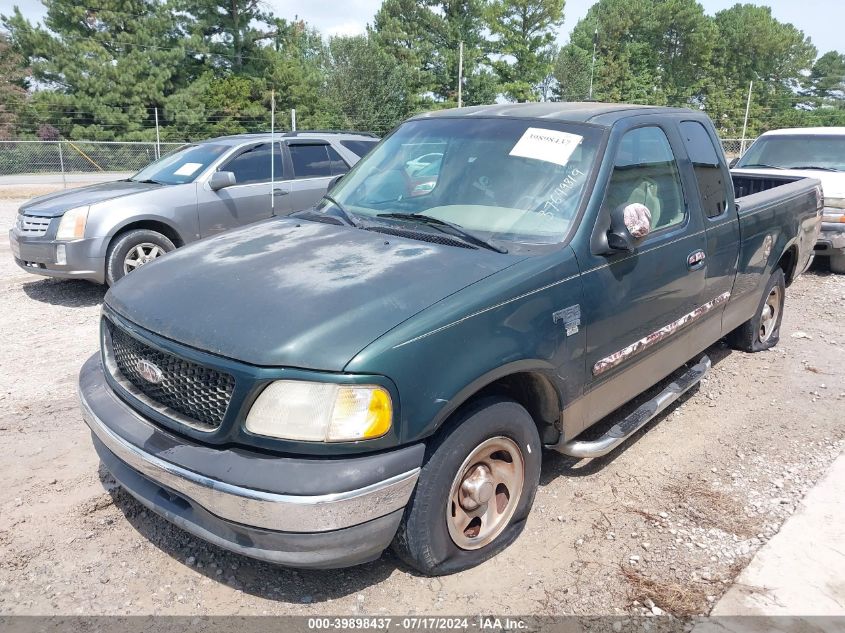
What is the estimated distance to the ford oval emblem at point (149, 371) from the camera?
8.51 ft

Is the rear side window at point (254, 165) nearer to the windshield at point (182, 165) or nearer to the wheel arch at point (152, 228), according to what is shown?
the windshield at point (182, 165)

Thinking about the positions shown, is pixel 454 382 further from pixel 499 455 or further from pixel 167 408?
pixel 167 408

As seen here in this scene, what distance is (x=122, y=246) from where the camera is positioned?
6.83 metres

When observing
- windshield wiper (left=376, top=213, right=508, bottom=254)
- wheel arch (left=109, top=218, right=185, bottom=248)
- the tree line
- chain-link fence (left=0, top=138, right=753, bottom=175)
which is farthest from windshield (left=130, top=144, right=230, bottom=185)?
the tree line

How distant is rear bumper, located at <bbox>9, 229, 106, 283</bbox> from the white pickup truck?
752 centimetres

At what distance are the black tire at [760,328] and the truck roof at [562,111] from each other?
1974 millimetres

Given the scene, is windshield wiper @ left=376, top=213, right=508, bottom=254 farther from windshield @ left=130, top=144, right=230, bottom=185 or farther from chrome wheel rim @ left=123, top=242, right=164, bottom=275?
windshield @ left=130, top=144, right=230, bottom=185

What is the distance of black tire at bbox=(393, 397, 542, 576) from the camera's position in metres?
2.50

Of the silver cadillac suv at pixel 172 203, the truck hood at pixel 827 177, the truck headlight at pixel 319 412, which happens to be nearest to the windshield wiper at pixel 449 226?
the truck headlight at pixel 319 412

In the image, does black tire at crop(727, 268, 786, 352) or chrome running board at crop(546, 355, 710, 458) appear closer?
chrome running board at crop(546, 355, 710, 458)

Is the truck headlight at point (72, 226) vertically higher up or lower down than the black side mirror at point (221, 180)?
lower down

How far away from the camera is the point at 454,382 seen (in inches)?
96.3

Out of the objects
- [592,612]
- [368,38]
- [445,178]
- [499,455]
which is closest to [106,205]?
[445,178]

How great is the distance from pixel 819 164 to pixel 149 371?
378 inches
